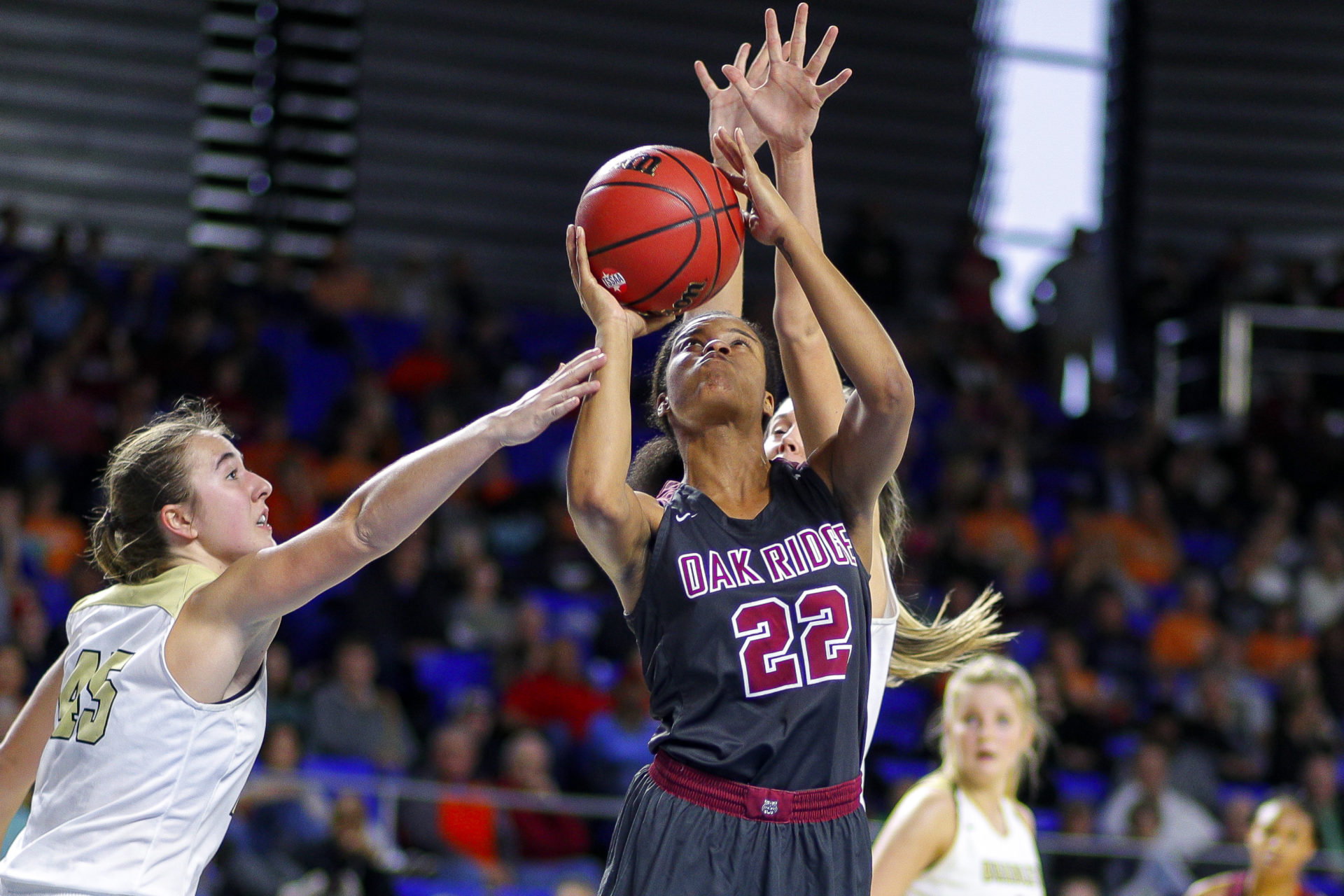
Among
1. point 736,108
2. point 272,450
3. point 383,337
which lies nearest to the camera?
point 736,108

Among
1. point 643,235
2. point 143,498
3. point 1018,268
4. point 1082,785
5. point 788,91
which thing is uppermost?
point 1018,268

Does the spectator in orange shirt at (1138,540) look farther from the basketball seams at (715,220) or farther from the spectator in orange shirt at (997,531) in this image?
the basketball seams at (715,220)

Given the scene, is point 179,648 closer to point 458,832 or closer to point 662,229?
point 662,229

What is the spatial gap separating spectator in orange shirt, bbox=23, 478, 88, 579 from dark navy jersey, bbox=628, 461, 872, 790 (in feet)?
21.6

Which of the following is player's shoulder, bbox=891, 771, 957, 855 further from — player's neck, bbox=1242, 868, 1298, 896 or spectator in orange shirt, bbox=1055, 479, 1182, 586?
spectator in orange shirt, bbox=1055, 479, 1182, 586

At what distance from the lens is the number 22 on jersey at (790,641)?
2.61 meters

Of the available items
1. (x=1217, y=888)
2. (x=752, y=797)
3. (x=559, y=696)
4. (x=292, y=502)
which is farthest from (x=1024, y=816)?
(x=292, y=502)

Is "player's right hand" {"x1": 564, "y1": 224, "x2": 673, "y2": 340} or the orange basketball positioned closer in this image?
"player's right hand" {"x1": 564, "y1": 224, "x2": 673, "y2": 340}

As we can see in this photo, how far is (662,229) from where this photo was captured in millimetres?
2939

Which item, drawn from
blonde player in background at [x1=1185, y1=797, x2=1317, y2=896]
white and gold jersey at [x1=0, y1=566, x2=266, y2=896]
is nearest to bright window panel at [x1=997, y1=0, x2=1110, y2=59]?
blonde player in background at [x1=1185, y1=797, x2=1317, y2=896]

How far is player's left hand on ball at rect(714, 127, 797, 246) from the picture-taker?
2.77 meters

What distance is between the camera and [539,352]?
455 inches

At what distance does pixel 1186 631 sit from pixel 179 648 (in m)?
8.60

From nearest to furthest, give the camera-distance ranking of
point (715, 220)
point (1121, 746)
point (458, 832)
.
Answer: point (715, 220) → point (458, 832) → point (1121, 746)
